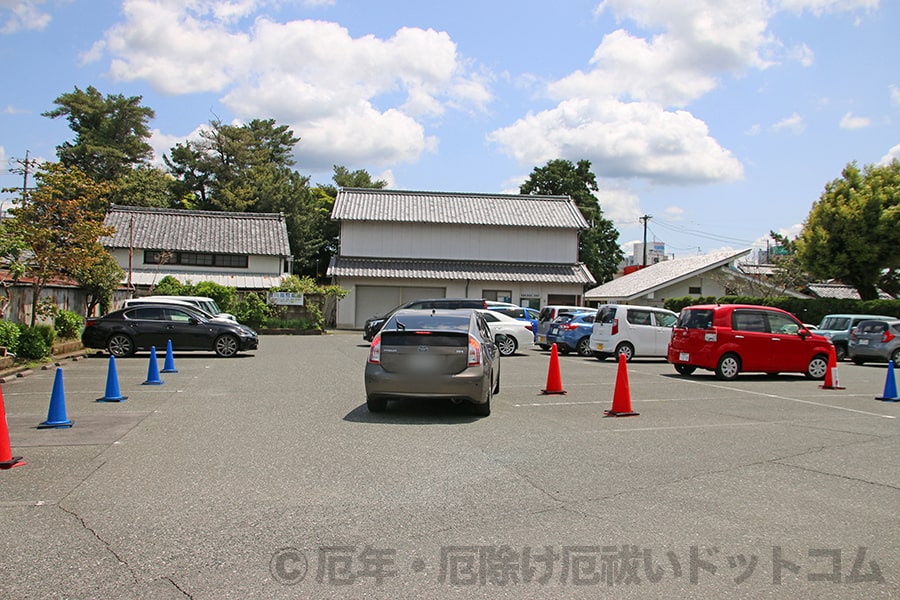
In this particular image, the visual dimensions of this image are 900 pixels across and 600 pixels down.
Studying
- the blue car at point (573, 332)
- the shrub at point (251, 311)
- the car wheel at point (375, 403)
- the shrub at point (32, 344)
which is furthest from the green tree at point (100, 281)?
the car wheel at point (375, 403)

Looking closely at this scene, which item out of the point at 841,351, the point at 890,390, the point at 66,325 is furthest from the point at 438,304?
the point at 841,351

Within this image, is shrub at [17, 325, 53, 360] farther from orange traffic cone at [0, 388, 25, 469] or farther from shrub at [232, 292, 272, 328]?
shrub at [232, 292, 272, 328]

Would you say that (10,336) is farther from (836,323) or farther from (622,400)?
(836,323)

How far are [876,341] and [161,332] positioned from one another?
2305 centimetres

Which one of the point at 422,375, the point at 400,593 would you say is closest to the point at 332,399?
the point at 422,375

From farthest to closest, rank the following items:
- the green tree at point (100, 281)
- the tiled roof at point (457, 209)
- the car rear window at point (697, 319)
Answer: the tiled roof at point (457, 209)
the green tree at point (100, 281)
the car rear window at point (697, 319)

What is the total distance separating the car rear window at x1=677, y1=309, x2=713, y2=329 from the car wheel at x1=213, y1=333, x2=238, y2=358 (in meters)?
12.6

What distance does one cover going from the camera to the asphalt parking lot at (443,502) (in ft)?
14.9

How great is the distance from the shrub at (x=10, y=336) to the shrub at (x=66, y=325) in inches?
189

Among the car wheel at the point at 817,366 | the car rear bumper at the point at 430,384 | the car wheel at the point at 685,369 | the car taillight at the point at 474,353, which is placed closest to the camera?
the car rear bumper at the point at 430,384

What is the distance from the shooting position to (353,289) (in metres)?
44.8

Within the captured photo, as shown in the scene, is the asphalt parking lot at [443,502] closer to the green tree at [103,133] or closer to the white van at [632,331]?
the white van at [632,331]

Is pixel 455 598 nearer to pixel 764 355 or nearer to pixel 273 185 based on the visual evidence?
pixel 764 355

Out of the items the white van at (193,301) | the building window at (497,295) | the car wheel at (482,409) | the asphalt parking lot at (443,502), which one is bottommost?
the asphalt parking lot at (443,502)
